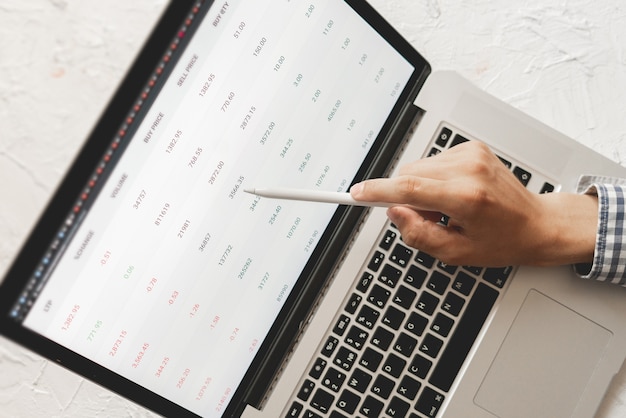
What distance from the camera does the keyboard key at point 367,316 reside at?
0.55m

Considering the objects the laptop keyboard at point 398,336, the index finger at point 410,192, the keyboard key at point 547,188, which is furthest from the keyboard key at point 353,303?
the keyboard key at point 547,188

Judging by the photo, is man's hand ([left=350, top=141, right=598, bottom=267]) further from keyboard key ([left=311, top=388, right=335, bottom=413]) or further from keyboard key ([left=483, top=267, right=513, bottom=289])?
keyboard key ([left=311, top=388, right=335, bottom=413])

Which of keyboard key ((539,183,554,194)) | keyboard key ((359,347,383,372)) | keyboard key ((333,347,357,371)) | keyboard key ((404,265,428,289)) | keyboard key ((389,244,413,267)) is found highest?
keyboard key ((539,183,554,194))

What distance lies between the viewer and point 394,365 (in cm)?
54

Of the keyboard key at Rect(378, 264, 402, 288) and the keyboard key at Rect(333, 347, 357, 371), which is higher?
the keyboard key at Rect(378, 264, 402, 288)

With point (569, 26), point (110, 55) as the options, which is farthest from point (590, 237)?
point (110, 55)

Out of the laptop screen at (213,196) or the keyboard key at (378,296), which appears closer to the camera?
the laptop screen at (213,196)

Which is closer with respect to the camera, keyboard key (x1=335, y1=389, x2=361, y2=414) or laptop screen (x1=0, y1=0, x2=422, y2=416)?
laptop screen (x1=0, y1=0, x2=422, y2=416)

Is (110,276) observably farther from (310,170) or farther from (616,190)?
(616,190)

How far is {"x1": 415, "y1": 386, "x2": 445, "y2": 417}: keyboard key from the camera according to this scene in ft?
1.78

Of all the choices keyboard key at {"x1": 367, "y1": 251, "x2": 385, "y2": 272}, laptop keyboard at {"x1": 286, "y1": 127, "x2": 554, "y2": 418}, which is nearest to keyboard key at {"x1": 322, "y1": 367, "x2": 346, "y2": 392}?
laptop keyboard at {"x1": 286, "y1": 127, "x2": 554, "y2": 418}

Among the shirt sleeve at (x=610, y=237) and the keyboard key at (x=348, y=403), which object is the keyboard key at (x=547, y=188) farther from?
the keyboard key at (x=348, y=403)

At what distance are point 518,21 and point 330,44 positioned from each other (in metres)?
0.28

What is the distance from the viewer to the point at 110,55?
67 cm
